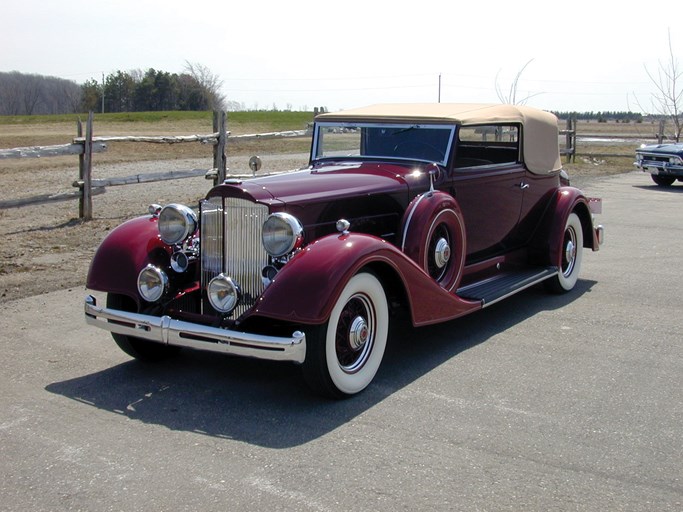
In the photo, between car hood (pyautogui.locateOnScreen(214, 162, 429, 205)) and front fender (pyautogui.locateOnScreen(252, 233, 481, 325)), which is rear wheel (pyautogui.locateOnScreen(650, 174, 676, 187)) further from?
front fender (pyautogui.locateOnScreen(252, 233, 481, 325))

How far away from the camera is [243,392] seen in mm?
4652

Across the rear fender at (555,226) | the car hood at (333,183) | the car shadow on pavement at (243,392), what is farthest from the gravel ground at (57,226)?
the rear fender at (555,226)

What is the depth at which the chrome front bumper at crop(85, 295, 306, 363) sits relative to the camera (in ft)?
13.7

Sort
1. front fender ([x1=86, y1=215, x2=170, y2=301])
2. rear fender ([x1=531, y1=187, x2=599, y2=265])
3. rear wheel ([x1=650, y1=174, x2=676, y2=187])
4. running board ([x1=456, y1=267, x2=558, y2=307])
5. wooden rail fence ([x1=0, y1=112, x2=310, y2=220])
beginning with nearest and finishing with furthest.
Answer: front fender ([x1=86, y1=215, x2=170, y2=301]) → running board ([x1=456, y1=267, x2=558, y2=307]) → rear fender ([x1=531, y1=187, x2=599, y2=265]) → wooden rail fence ([x1=0, y1=112, x2=310, y2=220]) → rear wheel ([x1=650, y1=174, x2=676, y2=187])

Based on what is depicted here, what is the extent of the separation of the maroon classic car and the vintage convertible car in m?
11.9

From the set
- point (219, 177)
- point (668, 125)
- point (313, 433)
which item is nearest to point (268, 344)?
point (313, 433)

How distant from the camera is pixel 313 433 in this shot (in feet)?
13.3

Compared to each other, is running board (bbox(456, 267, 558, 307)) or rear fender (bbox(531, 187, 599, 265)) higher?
rear fender (bbox(531, 187, 599, 265))

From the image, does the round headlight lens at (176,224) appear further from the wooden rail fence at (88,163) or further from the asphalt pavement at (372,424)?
the wooden rail fence at (88,163)

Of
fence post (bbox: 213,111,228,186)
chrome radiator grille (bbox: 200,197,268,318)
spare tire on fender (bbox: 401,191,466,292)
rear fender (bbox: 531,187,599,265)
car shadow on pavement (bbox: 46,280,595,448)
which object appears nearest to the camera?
car shadow on pavement (bbox: 46,280,595,448)

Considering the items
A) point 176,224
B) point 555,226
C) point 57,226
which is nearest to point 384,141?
point 555,226

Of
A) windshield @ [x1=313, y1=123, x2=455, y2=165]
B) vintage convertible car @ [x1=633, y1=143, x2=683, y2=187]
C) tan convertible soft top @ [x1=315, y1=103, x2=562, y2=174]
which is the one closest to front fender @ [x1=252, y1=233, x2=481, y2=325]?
windshield @ [x1=313, y1=123, x2=455, y2=165]

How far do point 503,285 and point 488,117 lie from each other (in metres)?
1.38

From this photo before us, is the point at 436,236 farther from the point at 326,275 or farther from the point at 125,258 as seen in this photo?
the point at 125,258
